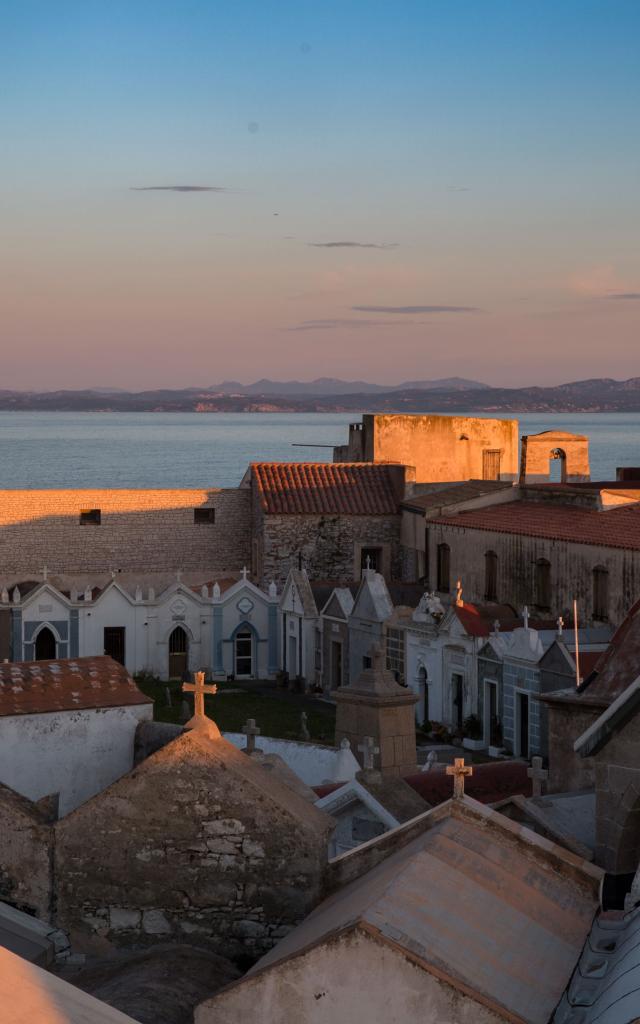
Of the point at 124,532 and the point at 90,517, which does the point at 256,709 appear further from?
the point at 90,517

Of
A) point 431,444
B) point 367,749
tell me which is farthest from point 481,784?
point 431,444

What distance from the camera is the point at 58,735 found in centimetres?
1469

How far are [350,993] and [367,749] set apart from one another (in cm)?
964

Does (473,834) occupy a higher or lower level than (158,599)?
higher

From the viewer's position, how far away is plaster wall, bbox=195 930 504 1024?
8945 mm

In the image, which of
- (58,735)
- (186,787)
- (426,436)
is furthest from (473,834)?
(426,436)

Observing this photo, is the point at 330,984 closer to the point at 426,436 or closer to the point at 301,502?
the point at 301,502

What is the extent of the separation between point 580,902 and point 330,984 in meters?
2.55

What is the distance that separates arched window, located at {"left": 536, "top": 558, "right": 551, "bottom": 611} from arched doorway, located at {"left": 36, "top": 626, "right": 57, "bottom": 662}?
1288 centimetres

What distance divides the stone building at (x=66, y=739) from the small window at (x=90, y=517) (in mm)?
35444

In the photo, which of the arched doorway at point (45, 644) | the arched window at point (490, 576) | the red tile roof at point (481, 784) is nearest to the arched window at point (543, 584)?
the arched window at point (490, 576)

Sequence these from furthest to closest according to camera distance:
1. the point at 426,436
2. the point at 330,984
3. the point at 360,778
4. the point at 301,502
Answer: the point at 426,436
the point at 301,502
the point at 360,778
the point at 330,984

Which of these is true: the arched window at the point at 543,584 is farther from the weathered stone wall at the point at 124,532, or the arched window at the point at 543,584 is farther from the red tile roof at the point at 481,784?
the red tile roof at the point at 481,784

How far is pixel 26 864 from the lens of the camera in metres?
11.4
